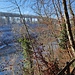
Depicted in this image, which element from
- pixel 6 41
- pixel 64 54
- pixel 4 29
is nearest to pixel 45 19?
pixel 64 54

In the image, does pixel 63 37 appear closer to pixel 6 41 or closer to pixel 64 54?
pixel 64 54

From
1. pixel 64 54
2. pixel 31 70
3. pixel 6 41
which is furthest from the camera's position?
pixel 6 41

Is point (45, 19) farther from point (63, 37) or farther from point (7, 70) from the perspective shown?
point (7, 70)

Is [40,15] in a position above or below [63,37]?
above

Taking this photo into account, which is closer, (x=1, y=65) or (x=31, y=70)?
(x=31, y=70)

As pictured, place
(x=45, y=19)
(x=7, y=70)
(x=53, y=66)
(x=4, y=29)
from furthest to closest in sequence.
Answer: (x=4, y=29) < (x=7, y=70) < (x=45, y=19) < (x=53, y=66)

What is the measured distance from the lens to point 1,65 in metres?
33.8

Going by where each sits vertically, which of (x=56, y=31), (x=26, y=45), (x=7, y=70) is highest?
(x=56, y=31)

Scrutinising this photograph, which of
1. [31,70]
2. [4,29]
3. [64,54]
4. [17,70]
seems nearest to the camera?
[64,54]

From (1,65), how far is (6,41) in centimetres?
3445

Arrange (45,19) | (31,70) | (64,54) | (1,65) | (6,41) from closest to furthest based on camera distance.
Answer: (64,54)
(31,70)
(45,19)
(1,65)
(6,41)

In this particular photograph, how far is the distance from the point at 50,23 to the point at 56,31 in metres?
1.55

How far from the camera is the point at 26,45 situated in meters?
25.8

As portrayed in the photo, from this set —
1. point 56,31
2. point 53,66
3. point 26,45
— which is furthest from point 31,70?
point 53,66
